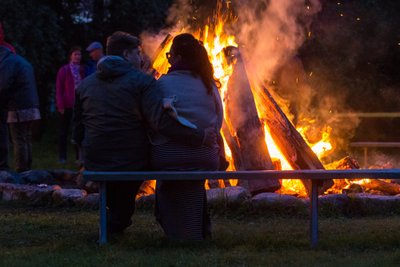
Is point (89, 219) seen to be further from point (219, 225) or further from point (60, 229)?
point (219, 225)

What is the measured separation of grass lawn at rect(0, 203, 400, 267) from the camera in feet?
20.7

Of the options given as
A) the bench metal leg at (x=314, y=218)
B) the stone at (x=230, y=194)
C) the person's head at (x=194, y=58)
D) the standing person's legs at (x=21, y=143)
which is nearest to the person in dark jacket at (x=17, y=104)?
the standing person's legs at (x=21, y=143)

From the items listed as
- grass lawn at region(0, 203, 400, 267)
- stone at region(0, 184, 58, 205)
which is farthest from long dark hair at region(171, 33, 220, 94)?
stone at region(0, 184, 58, 205)

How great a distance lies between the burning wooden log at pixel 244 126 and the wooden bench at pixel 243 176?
299 centimetres

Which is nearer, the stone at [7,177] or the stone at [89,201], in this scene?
the stone at [89,201]

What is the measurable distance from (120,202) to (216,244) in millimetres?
958

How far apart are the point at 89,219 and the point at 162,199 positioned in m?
1.77

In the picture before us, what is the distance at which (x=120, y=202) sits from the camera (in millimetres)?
7426

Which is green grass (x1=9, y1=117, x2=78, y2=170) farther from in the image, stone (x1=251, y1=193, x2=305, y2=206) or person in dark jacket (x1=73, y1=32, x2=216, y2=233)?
person in dark jacket (x1=73, y1=32, x2=216, y2=233)

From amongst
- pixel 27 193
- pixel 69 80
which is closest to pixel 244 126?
pixel 27 193

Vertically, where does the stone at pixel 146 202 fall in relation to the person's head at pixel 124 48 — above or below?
below

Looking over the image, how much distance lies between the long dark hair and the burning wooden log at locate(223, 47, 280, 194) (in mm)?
2993

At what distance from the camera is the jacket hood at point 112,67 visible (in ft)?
23.7

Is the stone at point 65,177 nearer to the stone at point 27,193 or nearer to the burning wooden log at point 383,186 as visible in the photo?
the stone at point 27,193
